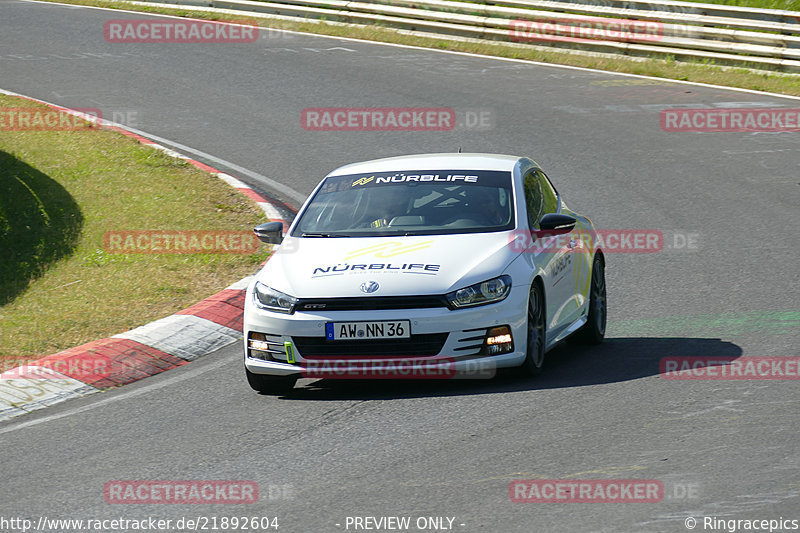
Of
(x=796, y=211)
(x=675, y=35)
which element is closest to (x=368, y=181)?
(x=796, y=211)

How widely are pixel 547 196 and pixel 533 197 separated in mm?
458

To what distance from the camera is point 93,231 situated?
1282cm

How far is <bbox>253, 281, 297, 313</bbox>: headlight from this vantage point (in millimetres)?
7879

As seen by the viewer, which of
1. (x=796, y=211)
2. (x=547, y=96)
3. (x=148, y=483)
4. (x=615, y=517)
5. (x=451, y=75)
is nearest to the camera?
(x=615, y=517)

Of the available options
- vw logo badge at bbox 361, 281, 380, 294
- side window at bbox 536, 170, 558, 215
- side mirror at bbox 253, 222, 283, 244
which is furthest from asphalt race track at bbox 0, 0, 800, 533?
side window at bbox 536, 170, 558, 215

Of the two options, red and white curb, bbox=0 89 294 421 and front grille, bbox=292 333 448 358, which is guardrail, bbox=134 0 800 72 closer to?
red and white curb, bbox=0 89 294 421

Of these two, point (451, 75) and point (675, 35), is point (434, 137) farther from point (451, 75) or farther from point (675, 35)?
point (675, 35)

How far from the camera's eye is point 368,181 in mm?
9281

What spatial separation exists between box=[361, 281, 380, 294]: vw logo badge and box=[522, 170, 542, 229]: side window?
1.46m

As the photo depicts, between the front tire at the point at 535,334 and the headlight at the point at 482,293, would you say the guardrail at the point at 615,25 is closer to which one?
the front tire at the point at 535,334

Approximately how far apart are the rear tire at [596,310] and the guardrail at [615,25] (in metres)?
13.3

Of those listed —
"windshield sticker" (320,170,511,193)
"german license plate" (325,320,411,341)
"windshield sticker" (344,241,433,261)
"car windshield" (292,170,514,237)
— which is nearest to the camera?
"german license plate" (325,320,411,341)

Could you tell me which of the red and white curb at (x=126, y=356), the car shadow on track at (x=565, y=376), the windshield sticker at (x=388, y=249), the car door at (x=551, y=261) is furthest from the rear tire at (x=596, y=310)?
the red and white curb at (x=126, y=356)

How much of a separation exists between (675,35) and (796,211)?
1008 centimetres
